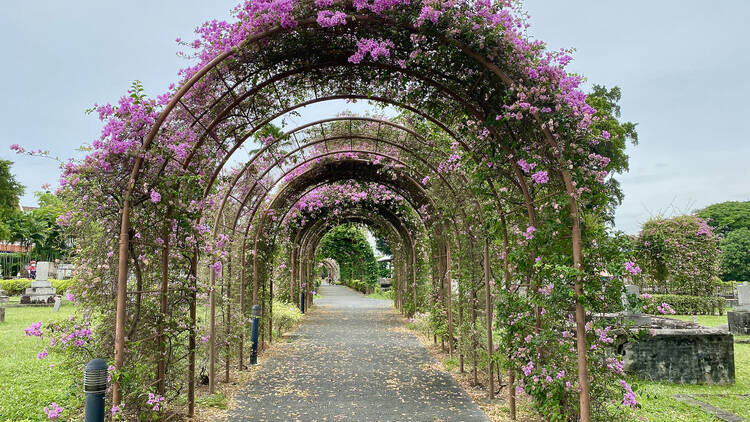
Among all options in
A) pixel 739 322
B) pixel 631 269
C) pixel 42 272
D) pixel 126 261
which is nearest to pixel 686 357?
pixel 631 269

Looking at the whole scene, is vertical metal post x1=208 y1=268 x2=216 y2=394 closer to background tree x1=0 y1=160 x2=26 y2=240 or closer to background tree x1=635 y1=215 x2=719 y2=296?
background tree x1=635 y1=215 x2=719 y2=296

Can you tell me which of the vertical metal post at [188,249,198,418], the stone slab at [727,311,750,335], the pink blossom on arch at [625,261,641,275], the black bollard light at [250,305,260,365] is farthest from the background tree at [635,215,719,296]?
the vertical metal post at [188,249,198,418]

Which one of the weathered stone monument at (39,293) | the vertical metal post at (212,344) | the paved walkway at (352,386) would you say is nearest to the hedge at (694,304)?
the paved walkway at (352,386)

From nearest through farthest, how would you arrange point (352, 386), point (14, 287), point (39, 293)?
point (352, 386)
point (39, 293)
point (14, 287)

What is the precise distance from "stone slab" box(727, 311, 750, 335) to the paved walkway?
25.1 feet

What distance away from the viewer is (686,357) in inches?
260

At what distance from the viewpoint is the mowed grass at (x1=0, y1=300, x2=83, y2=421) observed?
452 centimetres

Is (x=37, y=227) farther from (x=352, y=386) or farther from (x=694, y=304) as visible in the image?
(x=694, y=304)

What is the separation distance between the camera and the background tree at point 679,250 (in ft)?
40.7

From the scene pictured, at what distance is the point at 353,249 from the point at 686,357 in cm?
2320

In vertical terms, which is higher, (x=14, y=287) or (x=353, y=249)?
(x=353, y=249)

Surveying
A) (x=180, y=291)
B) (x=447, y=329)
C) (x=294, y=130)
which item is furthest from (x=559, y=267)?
(x=447, y=329)

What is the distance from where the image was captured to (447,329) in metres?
8.41

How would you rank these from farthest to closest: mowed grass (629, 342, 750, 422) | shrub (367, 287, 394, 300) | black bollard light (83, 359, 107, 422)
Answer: shrub (367, 287, 394, 300)
mowed grass (629, 342, 750, 422)
black bollard light (83, 359, 107, 422)
